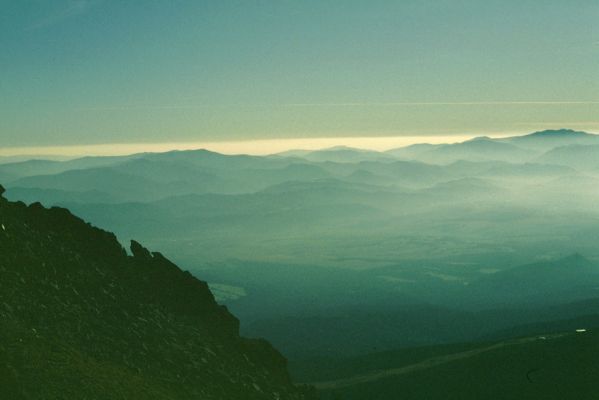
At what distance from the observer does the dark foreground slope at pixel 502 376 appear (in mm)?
109500

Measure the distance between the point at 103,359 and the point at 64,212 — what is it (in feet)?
108

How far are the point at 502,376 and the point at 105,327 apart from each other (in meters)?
91.6

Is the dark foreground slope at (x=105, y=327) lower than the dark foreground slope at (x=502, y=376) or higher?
higher

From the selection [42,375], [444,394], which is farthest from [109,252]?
[444,394]

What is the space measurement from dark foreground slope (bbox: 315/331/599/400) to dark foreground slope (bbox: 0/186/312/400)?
4702 centimetres

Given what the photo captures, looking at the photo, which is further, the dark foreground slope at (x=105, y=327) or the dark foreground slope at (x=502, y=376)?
the dark foreground slope at (x=502, y=376)

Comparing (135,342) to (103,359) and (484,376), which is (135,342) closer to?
(103,359)

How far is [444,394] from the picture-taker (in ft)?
382

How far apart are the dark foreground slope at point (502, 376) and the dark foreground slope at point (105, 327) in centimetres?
4702

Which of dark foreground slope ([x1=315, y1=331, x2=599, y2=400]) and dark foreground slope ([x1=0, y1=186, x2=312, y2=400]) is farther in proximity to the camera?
dark foreground slope ([x1=315, y1=331, x2=599, y2=400])

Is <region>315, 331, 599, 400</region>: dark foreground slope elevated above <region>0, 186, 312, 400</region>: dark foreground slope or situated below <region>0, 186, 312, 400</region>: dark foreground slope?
below

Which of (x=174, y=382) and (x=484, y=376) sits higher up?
(x=174, y=382)

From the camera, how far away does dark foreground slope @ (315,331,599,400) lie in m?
110

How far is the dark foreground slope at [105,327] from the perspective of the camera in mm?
45281
